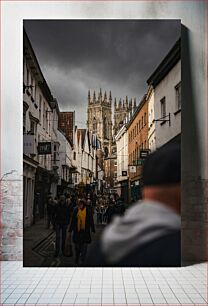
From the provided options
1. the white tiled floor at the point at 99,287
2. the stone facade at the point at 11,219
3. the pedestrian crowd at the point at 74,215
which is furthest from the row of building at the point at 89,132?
the white tiled floor at the point at 99,287

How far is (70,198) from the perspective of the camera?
5.36 metres

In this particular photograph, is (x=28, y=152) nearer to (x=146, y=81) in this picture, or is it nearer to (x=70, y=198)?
(x=70, y=198)

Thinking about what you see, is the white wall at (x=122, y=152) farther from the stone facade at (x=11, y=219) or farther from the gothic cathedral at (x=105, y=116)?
the stone facade at (x=11, y=219)

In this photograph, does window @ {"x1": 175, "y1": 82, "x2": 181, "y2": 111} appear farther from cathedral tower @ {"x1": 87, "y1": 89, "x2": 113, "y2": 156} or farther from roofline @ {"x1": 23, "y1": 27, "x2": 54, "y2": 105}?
roofline @ {"x1": 23, "y1": 27, "x2": 54, "y2": 105}

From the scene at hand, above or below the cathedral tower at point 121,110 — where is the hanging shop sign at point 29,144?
below

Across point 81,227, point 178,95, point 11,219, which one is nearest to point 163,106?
point 178,95

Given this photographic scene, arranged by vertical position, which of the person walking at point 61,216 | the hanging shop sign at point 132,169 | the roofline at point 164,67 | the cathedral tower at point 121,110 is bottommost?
the person walking at point 61,216

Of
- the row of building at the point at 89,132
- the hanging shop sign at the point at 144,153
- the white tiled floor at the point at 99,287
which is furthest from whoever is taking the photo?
the row of building at the point at 89,132

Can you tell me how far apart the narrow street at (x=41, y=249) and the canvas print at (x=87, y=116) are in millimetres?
12

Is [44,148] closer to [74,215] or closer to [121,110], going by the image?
[74,215]

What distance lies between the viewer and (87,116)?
212 inches

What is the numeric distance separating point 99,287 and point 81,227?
926mm

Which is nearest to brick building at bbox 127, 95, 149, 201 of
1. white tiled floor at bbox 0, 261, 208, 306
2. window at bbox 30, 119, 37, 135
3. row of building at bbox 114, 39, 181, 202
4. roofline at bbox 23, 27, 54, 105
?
row of building at bbox 114, 39, 181, 202

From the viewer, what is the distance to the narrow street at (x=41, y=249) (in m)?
5.24
